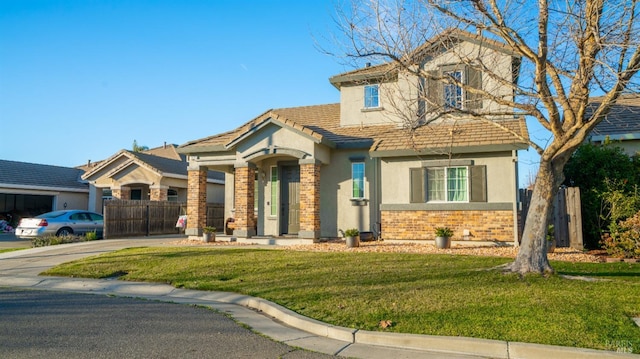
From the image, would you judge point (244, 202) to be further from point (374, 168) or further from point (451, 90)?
point (451, 90)

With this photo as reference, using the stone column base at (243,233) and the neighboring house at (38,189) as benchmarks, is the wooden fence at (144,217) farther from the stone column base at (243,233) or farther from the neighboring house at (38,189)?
the neighboring house at (38,189)

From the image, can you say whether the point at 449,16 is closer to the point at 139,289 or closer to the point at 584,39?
the point at 584,39

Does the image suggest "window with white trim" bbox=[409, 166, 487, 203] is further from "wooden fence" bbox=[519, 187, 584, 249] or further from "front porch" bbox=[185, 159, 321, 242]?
"front porch" bbox=[185, 159, 321, 242]

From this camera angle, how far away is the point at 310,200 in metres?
15.5

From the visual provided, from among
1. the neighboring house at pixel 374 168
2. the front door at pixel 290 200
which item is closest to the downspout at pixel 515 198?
the neighboring house at pixel 374 168

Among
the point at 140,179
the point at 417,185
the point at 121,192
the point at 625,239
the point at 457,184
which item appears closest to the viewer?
the point at 625,239

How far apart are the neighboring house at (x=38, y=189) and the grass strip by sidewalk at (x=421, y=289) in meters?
19.1

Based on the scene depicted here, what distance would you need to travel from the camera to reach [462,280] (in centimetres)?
862

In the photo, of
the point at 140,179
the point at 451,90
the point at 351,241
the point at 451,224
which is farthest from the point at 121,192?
the point at 451,90

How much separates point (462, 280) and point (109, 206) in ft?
54.9

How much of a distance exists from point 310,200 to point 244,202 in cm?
252

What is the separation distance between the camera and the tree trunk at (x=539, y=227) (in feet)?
29.5

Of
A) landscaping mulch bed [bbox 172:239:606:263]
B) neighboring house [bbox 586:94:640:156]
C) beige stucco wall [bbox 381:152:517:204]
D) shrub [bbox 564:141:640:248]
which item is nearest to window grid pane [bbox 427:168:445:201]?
beige stucco wall [bbox 381:152:517:204]

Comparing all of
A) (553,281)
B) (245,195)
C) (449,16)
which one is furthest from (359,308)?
(245,195)
